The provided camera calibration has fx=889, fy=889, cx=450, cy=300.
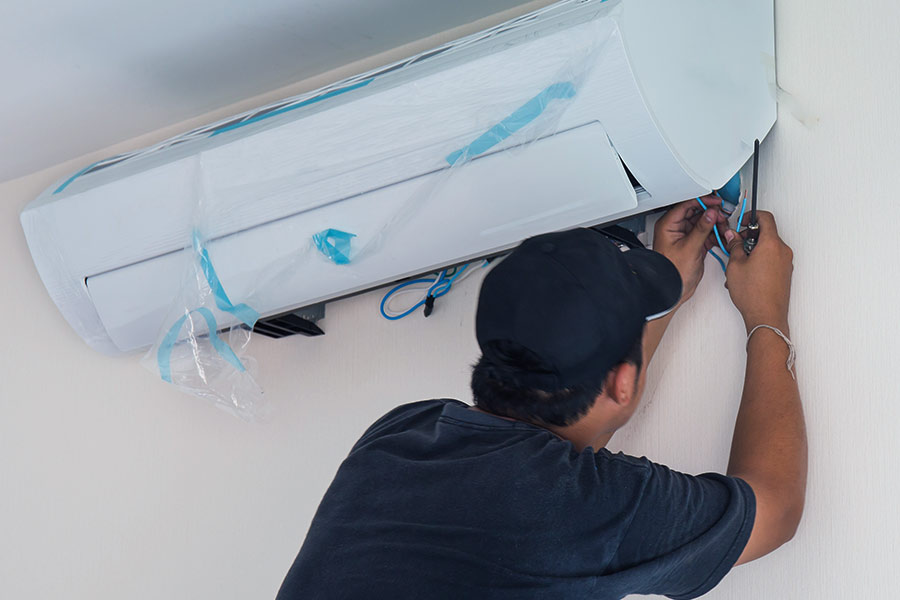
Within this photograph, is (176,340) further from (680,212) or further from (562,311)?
(680,212)

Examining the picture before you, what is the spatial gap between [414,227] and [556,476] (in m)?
0.43

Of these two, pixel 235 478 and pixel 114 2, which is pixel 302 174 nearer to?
pixel 114 2

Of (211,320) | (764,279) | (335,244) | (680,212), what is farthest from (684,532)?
(211,320)

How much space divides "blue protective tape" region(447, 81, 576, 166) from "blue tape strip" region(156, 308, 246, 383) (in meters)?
0.42

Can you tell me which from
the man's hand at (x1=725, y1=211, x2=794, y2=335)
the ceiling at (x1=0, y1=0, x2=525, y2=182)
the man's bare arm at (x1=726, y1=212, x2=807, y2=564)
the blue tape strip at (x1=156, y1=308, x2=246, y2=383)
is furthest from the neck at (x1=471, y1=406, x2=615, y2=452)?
the ceiling at (x1=0, y1=0, x2=525, y2=182)

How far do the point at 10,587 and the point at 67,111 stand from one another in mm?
876

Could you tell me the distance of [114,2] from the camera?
1268 mm

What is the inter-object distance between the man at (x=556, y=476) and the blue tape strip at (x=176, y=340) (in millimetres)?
279

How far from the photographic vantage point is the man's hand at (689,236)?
1.17 meters

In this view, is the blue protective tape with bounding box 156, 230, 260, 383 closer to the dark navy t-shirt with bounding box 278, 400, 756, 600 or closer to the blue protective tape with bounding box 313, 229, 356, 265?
the blue protective tape with bounding box 313, 229, 356, 265

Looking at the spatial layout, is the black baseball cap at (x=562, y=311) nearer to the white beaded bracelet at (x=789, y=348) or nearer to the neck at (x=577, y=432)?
the neck at (x=577, y=432)

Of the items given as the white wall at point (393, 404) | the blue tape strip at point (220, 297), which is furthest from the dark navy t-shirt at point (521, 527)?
the blue tape strip at point (220, 297)

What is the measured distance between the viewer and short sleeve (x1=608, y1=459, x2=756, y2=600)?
0.86m

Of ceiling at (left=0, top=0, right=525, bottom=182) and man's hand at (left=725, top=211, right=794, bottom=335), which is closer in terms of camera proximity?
man's hand at (left=725, top=211, right=794, bottom=335)
